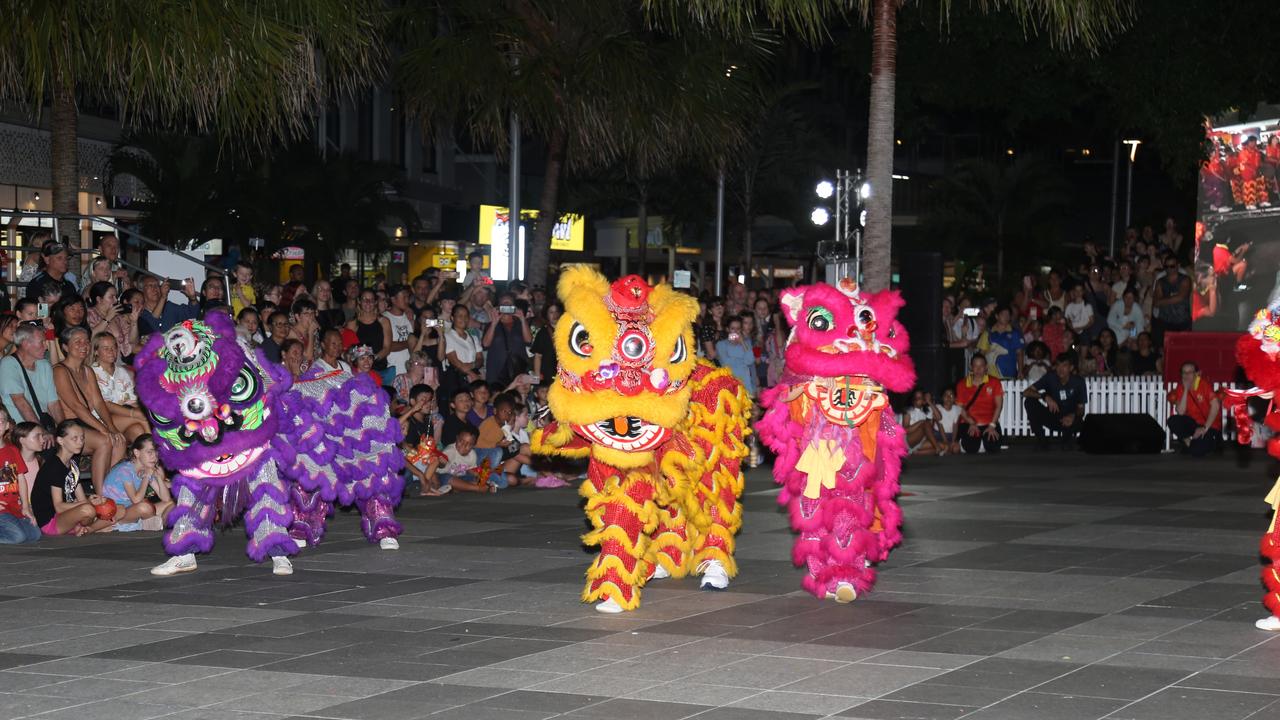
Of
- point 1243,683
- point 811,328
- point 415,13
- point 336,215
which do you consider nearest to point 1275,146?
point 415,13

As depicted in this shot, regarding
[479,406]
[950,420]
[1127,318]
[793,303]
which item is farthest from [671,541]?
[1127,318]

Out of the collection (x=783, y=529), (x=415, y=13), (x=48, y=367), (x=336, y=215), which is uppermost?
(x=415, y=13)

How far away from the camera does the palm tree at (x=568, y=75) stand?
57.8ft

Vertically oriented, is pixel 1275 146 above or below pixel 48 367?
above

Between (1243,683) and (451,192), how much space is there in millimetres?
36152

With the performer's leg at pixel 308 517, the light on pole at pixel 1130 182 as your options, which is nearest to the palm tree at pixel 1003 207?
the light on pole at pixel 1130 182

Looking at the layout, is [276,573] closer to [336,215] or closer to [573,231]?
[336,215]

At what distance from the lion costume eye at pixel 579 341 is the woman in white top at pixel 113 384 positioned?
5517 mm

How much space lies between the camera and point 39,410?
40.1ft

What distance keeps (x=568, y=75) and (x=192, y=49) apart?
6.41m

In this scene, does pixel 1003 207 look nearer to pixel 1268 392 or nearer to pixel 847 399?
pixel 847 399

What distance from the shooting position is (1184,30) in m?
18.8

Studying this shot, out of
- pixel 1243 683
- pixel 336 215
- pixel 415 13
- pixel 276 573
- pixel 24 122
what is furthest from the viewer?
pixel 336 215

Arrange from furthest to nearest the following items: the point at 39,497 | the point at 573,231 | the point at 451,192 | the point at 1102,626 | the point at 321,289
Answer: the point at 573,231 < the point at 451,192 < the point at 321,289 < the point at 39,497 < the point at 1102,626
